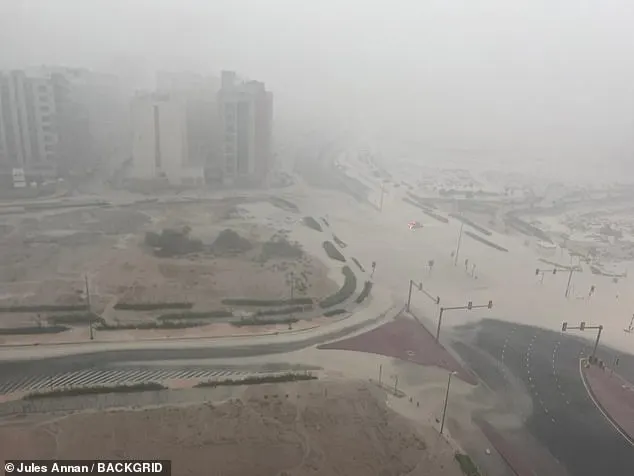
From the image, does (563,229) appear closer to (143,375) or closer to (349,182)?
(349,182)

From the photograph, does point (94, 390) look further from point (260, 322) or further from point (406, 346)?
point (406, 346)

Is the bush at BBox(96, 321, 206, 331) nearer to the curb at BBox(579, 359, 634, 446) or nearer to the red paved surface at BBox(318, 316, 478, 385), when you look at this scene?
the red paved surface at BBox(318, 316, 478, 385)

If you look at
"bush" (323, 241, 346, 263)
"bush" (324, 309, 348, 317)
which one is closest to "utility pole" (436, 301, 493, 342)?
"bush" (324, 309, 348, 317)

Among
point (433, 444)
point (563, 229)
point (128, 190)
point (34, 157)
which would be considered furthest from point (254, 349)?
point (34, 157)

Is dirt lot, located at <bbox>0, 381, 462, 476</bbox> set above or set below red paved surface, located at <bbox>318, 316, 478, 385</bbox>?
above

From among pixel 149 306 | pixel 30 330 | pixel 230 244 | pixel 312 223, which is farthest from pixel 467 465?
pixel 312 223
